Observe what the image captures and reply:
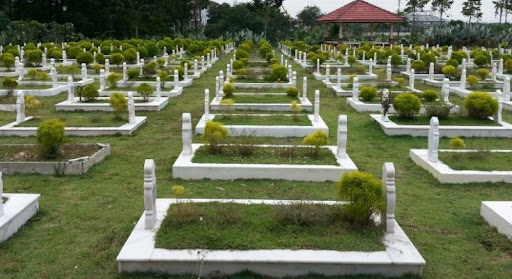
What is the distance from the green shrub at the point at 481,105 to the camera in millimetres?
12000

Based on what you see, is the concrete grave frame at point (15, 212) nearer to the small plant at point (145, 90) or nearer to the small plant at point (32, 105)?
the small plant at point (32, 105)

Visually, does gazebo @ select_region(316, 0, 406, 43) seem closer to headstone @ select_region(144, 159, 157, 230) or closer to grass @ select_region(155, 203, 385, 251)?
grass @ select_region(155, 203, 385, 251)

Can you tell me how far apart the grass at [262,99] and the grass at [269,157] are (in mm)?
5649

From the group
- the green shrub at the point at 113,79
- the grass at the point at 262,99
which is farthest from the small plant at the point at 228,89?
the green shrub at the point at 113,79

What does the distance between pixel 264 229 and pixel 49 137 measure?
4.64 metres

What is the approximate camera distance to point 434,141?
342 inches

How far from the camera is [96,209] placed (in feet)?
22.7

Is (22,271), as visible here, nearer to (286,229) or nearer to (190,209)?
(190,209)

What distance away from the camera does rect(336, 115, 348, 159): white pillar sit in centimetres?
856

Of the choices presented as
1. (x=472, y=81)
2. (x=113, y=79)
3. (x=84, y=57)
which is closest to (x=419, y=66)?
(x=472, y=81)

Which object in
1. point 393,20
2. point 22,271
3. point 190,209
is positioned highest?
point 393,20

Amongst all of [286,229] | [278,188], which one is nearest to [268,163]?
[278,188]

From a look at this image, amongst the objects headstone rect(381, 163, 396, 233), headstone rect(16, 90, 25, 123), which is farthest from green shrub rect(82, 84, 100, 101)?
headstone rect(381, 163, 396, 233)

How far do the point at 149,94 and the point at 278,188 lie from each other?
9.49 meters
